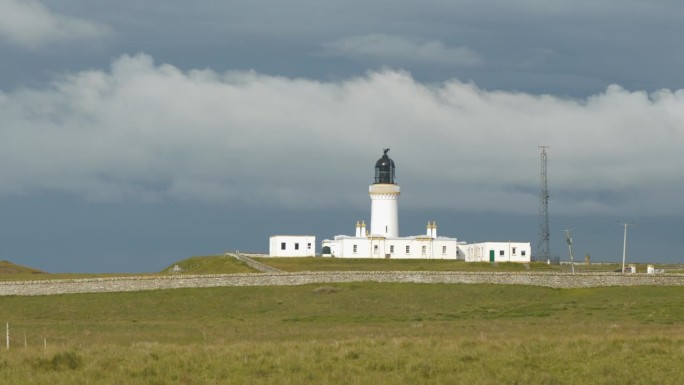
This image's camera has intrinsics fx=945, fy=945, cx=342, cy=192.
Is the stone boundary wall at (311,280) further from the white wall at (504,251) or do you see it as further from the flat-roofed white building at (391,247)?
the flat-roofed white building at (391,247)

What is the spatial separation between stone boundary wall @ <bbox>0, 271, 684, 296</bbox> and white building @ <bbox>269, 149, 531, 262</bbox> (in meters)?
26.2

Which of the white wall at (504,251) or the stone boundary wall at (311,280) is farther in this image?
the white wall at (504,251)

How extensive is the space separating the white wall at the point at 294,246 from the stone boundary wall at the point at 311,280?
95.7ft

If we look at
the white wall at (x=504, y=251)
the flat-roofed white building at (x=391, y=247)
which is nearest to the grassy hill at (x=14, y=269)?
the flat-roofed white building at (x=391, y=247)

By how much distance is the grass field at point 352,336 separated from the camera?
25531 mm

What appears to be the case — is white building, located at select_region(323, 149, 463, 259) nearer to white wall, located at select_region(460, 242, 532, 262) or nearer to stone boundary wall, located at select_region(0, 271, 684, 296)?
white wall, located at select_region(460, 242, 532, 262)

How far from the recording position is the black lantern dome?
10494cm

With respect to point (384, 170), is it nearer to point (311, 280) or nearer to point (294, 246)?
point (294, 246)

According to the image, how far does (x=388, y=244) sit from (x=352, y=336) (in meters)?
63.9

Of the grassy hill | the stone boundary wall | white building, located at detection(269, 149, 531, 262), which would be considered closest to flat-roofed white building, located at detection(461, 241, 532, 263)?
white building, located at detection(269, 149, 531, 262)

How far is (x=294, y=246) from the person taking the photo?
330ft

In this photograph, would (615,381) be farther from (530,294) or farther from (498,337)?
(530,294)

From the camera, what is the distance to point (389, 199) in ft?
340

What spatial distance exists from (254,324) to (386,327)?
7751 mm
